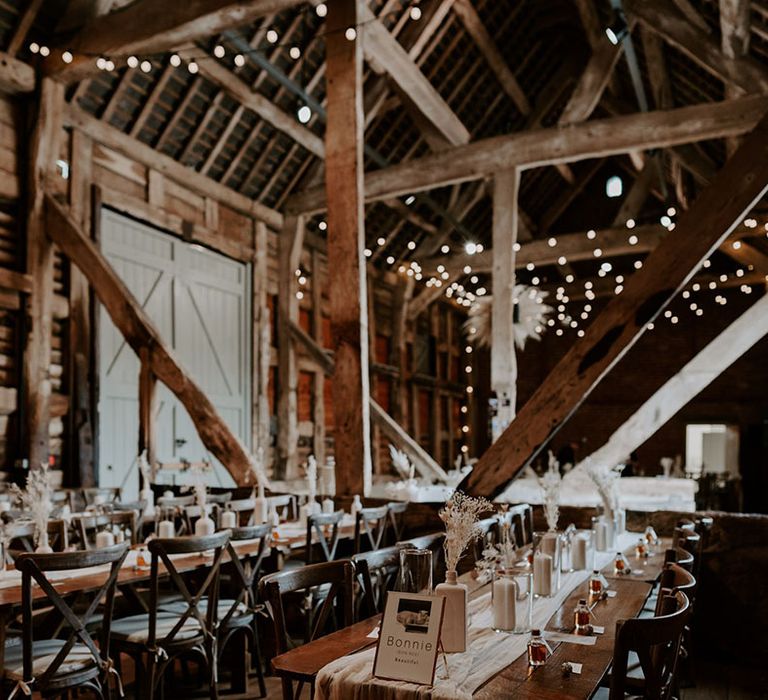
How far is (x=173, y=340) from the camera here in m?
9.31

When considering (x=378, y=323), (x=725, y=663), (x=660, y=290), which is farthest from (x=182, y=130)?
(x=725, y=663)

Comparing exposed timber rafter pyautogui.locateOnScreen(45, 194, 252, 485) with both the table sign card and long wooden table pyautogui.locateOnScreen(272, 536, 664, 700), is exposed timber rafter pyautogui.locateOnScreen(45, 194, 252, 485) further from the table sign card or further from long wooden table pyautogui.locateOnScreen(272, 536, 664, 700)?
the table sign card

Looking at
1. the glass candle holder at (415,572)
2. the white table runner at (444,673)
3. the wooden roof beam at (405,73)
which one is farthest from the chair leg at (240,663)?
the wooden roof beam at (405,73)

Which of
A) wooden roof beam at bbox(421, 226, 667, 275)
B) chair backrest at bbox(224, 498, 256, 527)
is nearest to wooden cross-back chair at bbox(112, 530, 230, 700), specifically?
chair backrest at bbox(224, 498, 256, 527)

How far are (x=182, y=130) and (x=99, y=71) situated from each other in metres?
1.84

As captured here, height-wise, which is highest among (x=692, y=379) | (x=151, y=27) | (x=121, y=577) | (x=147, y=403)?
(x=151, y=27)

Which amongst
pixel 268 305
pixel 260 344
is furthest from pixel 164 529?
pixel 268 305

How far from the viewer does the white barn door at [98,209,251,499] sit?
825 centimetres

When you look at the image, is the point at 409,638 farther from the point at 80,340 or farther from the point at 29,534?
the point at 80,340

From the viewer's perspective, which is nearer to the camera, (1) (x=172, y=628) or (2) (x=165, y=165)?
(1) (x=172, y=628)

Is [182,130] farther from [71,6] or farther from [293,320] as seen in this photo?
[293,320]

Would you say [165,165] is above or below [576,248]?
above

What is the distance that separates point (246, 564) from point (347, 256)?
2.70 metres

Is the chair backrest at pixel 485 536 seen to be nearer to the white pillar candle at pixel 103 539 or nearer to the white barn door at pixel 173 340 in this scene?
the white pillar candle at pixel 103 539
